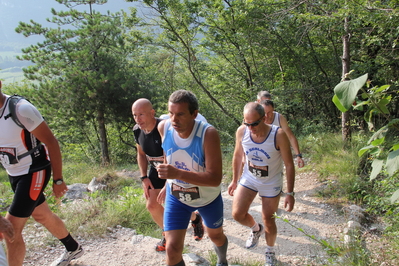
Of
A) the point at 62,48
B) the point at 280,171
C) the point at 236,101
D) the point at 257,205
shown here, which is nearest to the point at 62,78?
the point at 62,48

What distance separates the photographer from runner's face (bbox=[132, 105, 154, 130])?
11.6 ft

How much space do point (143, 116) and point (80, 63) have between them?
1048cm

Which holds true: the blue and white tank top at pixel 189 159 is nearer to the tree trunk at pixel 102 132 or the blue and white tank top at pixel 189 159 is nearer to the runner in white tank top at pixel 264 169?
the runner in white tank top at pixel 264 169

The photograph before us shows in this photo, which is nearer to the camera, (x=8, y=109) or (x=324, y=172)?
(x=8, y=109)

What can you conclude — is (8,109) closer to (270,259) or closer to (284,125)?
(270,259)

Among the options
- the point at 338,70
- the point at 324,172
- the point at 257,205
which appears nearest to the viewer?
the point at 257,205

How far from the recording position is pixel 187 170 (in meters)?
2.66

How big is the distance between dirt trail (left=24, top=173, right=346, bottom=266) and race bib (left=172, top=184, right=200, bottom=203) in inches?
50.2

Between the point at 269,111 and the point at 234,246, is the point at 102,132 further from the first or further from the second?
the point at 234,246

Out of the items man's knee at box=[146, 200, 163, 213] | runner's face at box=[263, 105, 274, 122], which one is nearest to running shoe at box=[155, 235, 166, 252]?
man's knee at box=[146, 200, 163, 213]

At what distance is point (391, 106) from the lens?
9.16 metres

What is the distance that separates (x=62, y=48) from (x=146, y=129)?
11.0m

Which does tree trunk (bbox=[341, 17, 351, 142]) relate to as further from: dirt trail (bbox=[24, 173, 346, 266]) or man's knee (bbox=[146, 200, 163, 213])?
man's knee (bbox=[146, 200, 163, 213])

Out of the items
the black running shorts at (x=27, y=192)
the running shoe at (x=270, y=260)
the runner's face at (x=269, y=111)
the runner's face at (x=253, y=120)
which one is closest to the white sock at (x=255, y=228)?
the running shoe at (x=270, y=260)
